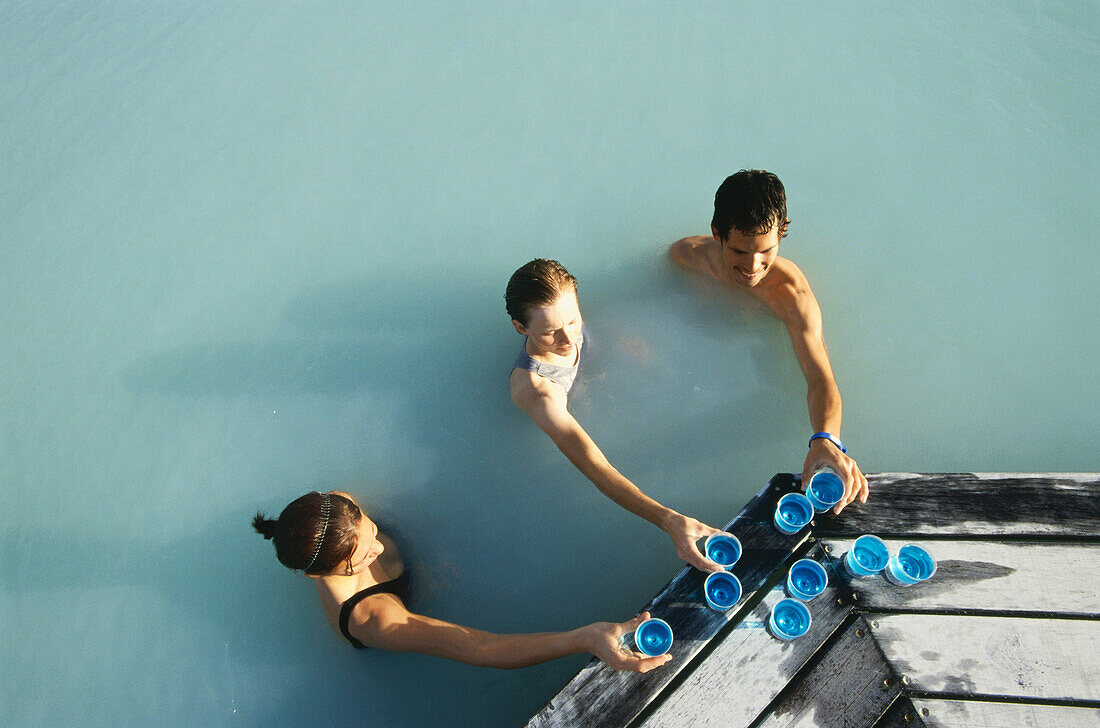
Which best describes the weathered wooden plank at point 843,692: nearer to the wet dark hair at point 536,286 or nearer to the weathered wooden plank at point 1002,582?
the weathered wooden plank at point 1002,582

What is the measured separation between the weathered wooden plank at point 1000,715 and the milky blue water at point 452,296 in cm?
93

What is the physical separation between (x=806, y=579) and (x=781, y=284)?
3.73ft

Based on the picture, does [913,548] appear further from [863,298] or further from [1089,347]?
[1089,347]

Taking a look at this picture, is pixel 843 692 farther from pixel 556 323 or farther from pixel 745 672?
pixel 556 323

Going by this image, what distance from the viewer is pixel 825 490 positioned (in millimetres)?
1759

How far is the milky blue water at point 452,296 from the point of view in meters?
2.44

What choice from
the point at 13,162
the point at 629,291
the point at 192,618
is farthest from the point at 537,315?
the point at 13,162

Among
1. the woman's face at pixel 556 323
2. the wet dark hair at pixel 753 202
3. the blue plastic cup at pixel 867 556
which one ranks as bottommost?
the blue plastic cup at pixel 867 556

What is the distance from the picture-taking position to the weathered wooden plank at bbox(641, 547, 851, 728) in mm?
1581

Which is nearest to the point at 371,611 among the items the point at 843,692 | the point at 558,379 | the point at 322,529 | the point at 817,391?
the point at 322,529

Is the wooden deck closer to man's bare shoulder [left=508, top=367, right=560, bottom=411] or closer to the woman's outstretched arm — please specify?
the woman's outstretched arm

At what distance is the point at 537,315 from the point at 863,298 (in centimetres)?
151

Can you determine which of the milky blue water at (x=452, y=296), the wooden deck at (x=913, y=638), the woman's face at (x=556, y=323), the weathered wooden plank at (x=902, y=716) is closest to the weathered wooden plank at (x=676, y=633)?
the wooden deck at (x=913, y=638)

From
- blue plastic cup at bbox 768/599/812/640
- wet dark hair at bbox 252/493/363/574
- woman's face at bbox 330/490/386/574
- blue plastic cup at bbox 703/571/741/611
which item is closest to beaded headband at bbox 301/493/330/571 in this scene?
wet dark hair at bbox 252/493/363/574
